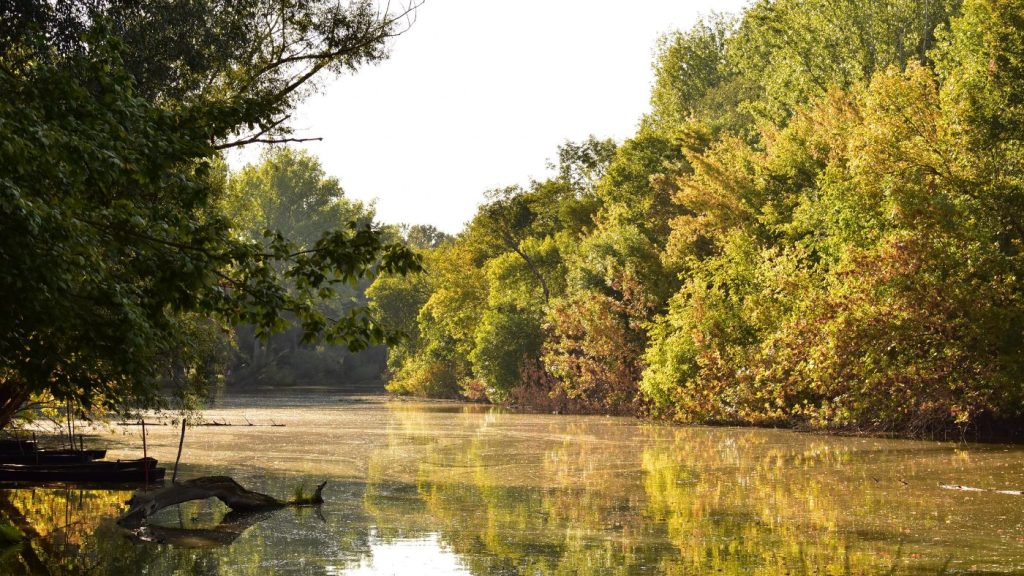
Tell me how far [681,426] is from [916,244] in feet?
41.1

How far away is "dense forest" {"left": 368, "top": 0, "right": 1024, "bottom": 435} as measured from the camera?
1149 inches

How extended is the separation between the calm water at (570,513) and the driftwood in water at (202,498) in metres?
0.29

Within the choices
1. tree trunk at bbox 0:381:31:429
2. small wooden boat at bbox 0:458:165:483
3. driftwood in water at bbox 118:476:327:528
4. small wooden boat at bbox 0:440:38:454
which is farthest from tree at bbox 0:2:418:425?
small wooden boat at bbox 0:440:38:454

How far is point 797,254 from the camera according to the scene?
3559 centimetres

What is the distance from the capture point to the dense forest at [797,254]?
29188mm

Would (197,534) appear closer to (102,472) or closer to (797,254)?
(102,472)

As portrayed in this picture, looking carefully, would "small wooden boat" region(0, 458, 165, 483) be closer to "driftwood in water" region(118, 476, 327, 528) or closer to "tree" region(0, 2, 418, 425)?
"driftwood in water" region(118, 476, 327, 528)

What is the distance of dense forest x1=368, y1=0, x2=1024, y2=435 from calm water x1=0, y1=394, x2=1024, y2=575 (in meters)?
2.63

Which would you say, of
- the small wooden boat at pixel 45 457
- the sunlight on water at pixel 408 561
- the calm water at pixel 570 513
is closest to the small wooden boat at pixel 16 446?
the small wooden boat at pixel 45 457

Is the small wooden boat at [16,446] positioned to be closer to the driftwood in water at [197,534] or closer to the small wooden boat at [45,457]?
the small wooden boat at [45,457]

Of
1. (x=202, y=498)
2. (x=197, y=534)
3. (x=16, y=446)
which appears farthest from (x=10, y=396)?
(x=16, y=446)

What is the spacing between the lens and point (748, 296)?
119 feet

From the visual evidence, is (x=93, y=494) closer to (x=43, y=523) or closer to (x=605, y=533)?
(x=43, y=523)

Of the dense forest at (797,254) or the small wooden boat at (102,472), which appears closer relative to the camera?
the small wooden boat at (102,472)
